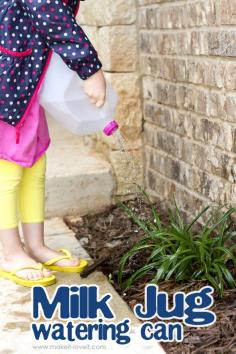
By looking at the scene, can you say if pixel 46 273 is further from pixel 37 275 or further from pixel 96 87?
pixel 96 87

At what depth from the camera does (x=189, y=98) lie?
11.7 ft

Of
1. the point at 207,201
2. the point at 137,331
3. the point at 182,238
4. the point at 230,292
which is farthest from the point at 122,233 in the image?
the point at 137,331

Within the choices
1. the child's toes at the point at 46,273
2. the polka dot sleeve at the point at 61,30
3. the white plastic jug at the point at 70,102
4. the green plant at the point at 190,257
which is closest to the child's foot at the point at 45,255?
the child's toes at the point at 46,273

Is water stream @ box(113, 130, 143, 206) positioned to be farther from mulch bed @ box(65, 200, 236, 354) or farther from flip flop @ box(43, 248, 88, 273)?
flip flop @ box(43, 248, 88, 273)

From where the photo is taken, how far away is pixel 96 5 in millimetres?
4266

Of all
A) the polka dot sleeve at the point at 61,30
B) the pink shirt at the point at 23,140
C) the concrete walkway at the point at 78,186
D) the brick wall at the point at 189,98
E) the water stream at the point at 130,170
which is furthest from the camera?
the water stream at the point at 130,170

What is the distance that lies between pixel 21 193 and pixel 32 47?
690 mm

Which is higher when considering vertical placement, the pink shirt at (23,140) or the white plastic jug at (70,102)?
the white plastic jug at (70,102)

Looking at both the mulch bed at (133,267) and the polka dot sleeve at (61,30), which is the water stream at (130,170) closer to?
the mulch bed at (133,267)

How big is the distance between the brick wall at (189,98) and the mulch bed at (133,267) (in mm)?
299

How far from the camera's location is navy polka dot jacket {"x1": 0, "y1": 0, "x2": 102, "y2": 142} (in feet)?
9.25

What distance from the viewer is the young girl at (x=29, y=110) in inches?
112

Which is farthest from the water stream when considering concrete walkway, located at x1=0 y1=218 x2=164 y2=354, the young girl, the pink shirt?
the pink shirt

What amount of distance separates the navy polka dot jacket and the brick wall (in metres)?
0.62
